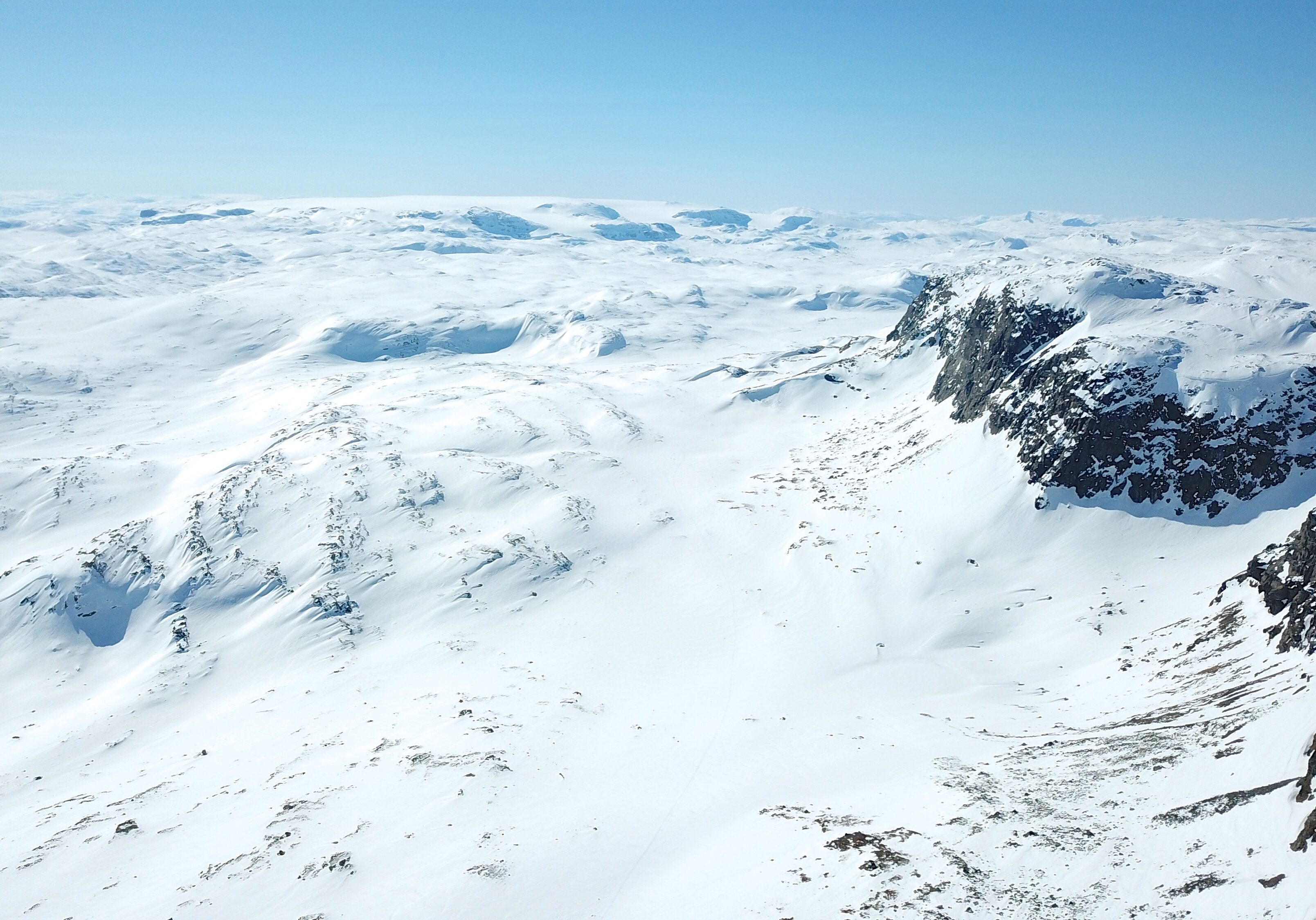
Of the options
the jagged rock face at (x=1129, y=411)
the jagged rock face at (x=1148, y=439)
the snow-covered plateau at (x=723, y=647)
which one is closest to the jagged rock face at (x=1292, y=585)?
the snow-covered plateau at (x=723, y=647)

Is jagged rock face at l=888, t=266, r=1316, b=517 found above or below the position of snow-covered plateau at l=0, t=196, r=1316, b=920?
above

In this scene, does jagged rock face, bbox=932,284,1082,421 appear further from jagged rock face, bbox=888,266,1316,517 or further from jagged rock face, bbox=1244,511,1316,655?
jagged rock face, bbox=1244,511,1316,655

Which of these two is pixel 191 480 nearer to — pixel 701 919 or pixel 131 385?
pixel 701 919

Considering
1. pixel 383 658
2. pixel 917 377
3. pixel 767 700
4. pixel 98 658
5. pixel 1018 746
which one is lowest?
pixel 98 658

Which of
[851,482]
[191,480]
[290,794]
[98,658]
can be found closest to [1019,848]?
[290,794]

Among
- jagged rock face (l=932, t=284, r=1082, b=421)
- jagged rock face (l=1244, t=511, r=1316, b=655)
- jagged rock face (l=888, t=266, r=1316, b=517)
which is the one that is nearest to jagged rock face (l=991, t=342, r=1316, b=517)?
jagged rock face (l=888, t=266, r=1316, b=517)

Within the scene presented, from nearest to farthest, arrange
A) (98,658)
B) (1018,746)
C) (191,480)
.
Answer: (1018,746), (98,658), (191,480)

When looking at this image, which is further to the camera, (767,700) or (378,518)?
(378,518)
